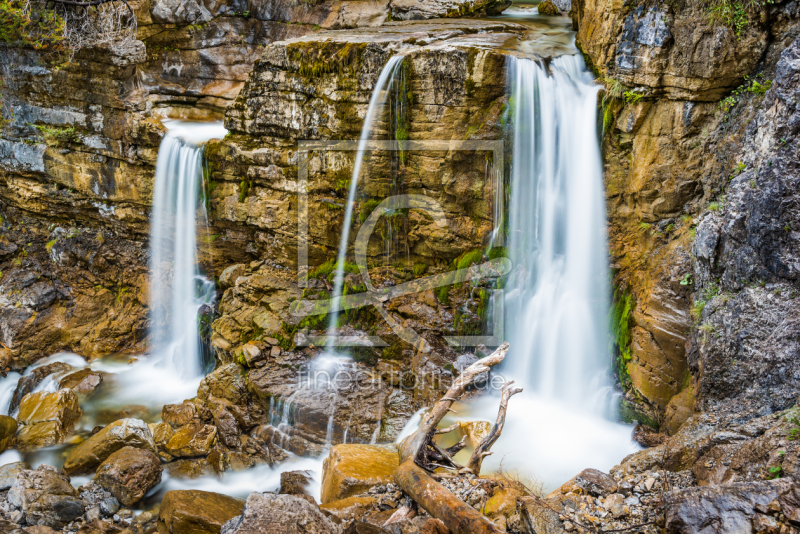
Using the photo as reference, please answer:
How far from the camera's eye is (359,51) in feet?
26.0

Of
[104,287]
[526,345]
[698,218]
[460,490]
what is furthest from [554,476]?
[104,287]

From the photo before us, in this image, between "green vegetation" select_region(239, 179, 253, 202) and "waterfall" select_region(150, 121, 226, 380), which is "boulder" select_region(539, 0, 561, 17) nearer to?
"green vegetation" select_region(239, 179, 253, 202)

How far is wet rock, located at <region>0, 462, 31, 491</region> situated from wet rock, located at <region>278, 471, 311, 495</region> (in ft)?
11.2

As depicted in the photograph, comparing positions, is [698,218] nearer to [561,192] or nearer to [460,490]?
[561,192]

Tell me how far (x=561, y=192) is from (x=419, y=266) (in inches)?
113

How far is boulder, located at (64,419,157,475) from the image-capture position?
266 inches

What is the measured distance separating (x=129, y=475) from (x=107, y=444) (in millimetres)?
897

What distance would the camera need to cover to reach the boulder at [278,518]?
12.1ft

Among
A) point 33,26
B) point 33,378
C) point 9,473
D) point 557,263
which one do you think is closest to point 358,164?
A: point 557,263

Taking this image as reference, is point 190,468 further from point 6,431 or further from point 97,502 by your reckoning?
point 6,431

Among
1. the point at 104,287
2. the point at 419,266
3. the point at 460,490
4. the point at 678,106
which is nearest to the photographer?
the point at 460,490

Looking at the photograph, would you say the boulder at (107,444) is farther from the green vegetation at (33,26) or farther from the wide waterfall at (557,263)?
the green vegetation at (33,26)

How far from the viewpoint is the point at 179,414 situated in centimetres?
761

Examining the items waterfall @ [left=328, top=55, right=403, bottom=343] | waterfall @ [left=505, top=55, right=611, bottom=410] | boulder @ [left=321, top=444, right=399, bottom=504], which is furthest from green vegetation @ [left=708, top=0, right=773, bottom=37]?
boulder @ [left=321, top=444, right=399, bottom=504]
